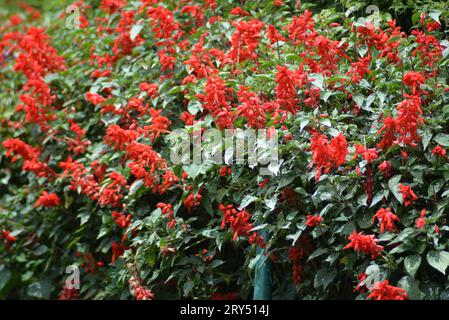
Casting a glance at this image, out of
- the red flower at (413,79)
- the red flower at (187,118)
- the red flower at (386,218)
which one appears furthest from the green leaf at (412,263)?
the red flower at (187,118)

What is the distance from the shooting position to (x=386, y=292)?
8.36 ft

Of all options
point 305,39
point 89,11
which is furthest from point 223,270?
point 89,11

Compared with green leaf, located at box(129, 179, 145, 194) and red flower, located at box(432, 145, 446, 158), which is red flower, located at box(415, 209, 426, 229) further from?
green leaf, located at box(129, 179, 145, 194)

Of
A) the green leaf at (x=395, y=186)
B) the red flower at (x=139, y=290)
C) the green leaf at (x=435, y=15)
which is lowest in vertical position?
the red flower at (x=139, y=290)

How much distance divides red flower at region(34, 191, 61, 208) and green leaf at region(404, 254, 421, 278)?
6.16 ft

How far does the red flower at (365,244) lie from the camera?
265 cm

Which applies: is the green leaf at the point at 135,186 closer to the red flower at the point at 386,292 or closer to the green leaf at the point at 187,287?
the green leaf at the point at 187,287

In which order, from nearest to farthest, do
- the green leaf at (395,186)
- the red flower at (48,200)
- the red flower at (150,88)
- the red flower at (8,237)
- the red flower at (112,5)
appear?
1. the green leaf at (395,186)
2. the red flower at (150,88)
3. the red flower at (48,200)
4. the red flower at (8,237)
5. the red flower at (112,5)

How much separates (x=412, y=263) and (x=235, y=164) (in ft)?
2.69

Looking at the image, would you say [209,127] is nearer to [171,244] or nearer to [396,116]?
[171,244]

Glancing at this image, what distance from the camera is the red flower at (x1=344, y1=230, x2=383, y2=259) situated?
2.65 meters

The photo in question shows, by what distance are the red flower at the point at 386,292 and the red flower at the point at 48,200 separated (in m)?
1.87

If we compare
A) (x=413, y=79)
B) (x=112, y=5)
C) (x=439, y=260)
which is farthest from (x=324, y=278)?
(x=112, y=5)

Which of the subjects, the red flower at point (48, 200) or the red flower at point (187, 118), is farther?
the red flower at point (48, 200)
